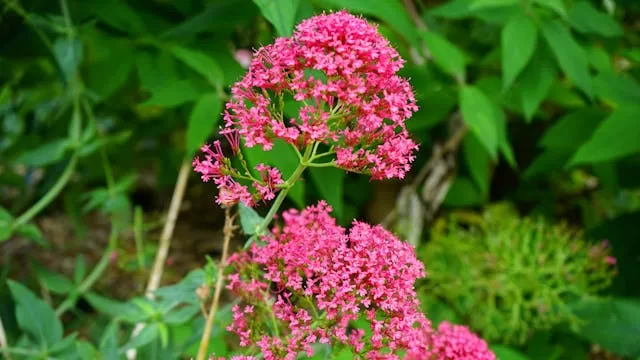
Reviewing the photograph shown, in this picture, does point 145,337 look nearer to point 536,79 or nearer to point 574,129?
point 536,79

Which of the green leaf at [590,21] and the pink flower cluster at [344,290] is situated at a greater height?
the green leaf at [590,21]

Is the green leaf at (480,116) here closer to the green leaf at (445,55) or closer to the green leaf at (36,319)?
the green leaf at (445,55)

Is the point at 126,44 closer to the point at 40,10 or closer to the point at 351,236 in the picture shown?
the point at 40,10

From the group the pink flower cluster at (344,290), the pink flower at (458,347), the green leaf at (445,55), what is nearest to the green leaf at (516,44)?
the green leaf at (445,55)

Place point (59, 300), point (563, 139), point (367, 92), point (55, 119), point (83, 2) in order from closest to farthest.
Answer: point (367, 92), point (83, 2), point (563, 139), point (55, 119), point (59, 300)

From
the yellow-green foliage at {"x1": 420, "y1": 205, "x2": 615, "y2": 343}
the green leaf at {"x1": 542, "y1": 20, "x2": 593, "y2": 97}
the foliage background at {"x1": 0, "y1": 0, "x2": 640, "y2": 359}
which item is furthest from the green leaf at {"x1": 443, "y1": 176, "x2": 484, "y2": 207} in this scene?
the green leaf at {"x1": 542, "y1": 20, "x2": 593, "y2": 97}

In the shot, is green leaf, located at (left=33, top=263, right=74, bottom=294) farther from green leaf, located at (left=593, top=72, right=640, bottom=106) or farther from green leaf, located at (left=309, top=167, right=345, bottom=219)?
green leaf, located at (left=593, top=72, right=640, bottom=106)

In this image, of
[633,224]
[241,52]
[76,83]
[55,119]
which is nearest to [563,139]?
[633,224]
